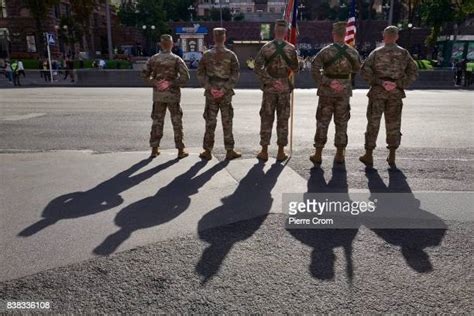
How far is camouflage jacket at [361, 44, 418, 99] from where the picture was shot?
5.64m

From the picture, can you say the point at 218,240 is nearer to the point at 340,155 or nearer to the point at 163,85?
the point at 340,155

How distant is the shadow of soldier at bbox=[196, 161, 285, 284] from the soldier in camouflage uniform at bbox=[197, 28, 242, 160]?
1423mm

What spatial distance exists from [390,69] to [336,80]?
0.83 meters

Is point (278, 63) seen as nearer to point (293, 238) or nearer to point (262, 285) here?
point (293, 238)

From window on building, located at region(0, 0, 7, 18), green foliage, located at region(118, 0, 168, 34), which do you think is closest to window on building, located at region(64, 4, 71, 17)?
window on building, located at region(0, 0, 7, 18)

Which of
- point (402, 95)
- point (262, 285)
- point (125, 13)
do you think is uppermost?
point (125, 13)

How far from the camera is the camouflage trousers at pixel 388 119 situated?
588 centimetres

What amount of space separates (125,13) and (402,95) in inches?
2275

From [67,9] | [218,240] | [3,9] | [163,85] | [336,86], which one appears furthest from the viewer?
[67,9]

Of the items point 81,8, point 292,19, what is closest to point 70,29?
point 81,8

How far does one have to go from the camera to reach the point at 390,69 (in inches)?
223

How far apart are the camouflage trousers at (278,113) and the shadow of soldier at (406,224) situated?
1.82m

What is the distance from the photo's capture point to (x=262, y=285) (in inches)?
110

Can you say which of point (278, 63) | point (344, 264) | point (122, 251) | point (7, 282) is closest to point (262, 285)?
point (344, 264)
